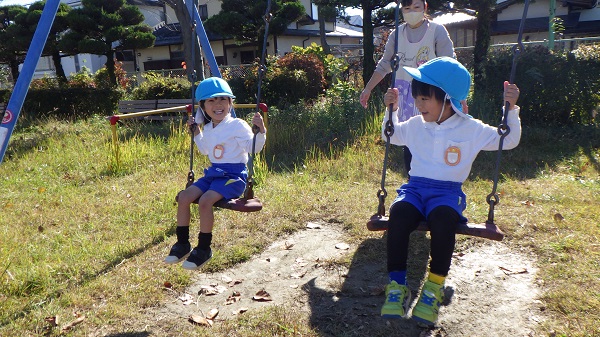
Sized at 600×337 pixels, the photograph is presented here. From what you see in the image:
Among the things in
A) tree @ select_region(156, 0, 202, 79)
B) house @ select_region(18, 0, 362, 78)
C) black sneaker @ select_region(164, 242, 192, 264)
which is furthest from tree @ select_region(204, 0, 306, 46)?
black sneaker @ select_region(164, 242, 192, 264)

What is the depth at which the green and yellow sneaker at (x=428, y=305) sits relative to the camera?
2.35m

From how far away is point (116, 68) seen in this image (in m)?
17.4

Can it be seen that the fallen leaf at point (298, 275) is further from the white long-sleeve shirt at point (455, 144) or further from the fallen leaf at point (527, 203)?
the fallen leaf at point (527, 203)

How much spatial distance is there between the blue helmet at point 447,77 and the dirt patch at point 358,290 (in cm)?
113

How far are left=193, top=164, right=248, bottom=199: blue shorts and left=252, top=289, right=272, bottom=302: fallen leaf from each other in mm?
628

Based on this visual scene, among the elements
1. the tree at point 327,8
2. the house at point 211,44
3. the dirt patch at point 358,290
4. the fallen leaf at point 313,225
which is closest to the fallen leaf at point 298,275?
the dirt patch at point 358,290

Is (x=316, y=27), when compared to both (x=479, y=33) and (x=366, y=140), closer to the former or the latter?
(x=479, y=33)

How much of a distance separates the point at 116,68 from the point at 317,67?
31.6 feet

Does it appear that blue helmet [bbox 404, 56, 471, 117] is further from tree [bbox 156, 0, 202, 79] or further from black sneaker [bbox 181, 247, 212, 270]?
tree [bbox 156, 0, 202, 79]

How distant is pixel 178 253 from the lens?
3115 millimetres

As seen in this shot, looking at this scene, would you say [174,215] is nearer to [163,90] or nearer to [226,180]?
[226,180]

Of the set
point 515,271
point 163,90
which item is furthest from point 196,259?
point 163,90

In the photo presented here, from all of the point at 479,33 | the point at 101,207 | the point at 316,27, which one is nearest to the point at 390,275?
the point at 101,207

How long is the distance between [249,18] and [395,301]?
682 inches
